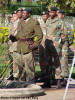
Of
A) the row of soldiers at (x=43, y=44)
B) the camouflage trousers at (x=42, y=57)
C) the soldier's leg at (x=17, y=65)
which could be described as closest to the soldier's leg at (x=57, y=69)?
the row of soldiers at (x=43, y=44)

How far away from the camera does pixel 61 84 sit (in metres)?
12.2

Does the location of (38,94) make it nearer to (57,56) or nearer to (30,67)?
(30,67)

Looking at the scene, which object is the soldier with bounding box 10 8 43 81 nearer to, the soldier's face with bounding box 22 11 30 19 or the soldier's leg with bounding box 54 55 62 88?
the soldier's face with bounding box 22 11 30 19

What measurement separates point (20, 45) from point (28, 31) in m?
0.37

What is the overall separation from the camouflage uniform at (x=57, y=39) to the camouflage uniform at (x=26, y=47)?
3.36 ft

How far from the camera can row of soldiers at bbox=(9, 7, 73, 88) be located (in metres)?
10.9

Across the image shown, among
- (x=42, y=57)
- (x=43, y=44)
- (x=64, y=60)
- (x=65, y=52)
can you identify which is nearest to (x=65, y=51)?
(x=65, y=52)

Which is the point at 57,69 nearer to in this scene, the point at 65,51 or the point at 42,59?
the point at 65,51

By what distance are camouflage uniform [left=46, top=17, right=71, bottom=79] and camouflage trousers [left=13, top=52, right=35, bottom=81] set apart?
1205 millimetres

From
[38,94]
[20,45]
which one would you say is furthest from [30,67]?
[38,94]

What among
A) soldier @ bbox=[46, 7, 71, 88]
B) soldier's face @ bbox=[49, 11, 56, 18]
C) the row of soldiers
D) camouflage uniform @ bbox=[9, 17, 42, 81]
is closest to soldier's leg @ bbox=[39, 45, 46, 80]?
the row of soldiers

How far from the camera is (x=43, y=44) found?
12.5 metres

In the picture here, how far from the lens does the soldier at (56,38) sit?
12.0 meters

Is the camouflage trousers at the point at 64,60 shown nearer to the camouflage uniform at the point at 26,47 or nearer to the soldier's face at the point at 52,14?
the soldier's face at the point at 52,14
